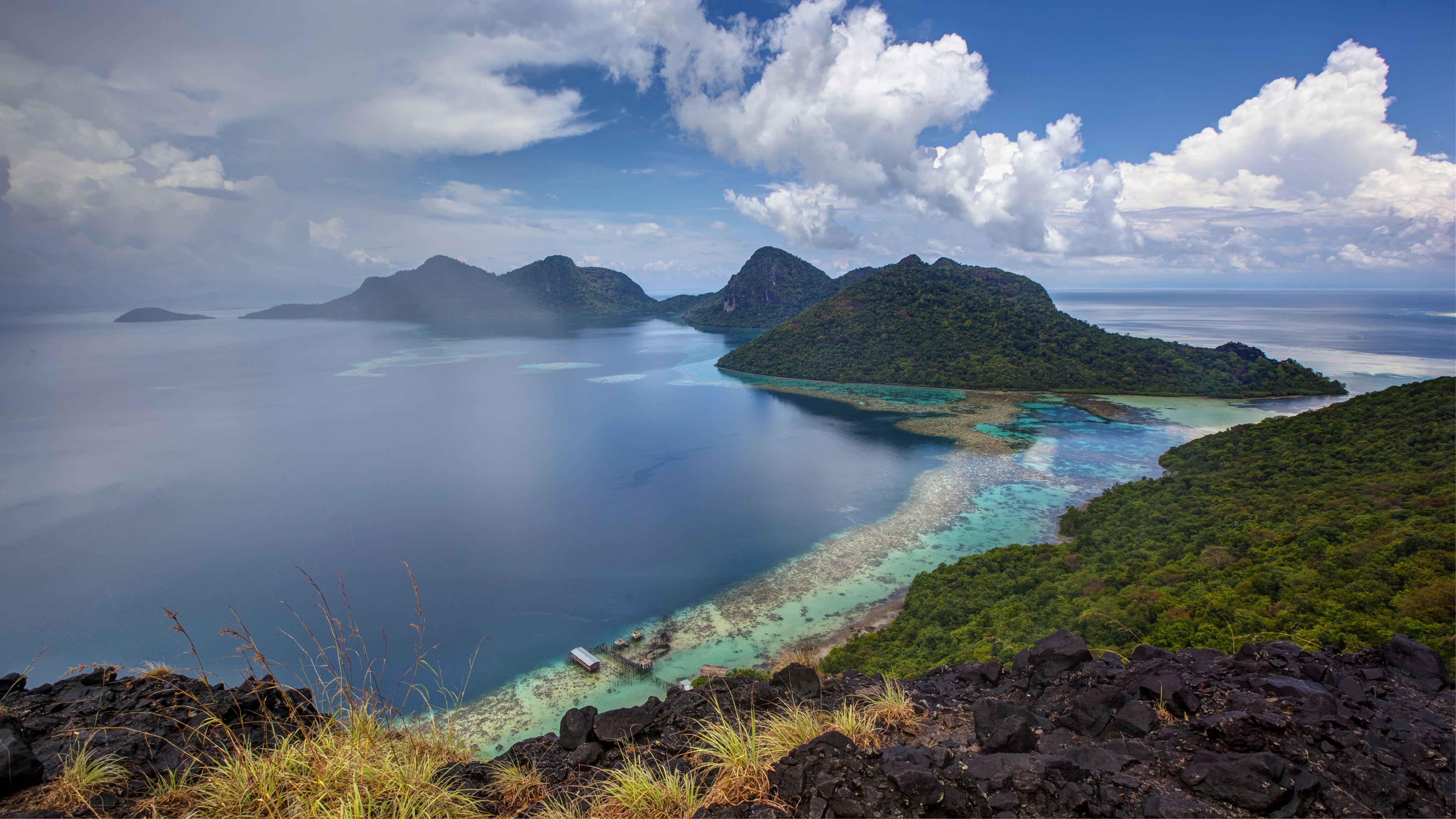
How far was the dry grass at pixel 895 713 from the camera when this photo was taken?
445 cm

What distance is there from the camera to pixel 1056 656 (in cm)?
559

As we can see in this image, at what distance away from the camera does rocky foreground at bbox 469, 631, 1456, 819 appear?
2967 mm

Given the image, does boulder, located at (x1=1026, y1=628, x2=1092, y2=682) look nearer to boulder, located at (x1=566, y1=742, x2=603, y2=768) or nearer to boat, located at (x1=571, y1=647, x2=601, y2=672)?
boulder, located at (x1=566, y1=742, x2=603, y2=768)

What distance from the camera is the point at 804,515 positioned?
25.4 m

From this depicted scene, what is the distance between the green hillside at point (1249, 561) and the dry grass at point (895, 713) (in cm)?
480

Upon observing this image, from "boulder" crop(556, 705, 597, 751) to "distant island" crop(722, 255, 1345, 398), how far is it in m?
59.8

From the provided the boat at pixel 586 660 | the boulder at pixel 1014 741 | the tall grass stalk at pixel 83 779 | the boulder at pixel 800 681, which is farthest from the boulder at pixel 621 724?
the boat at pixel 586 660

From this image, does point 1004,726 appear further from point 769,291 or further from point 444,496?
→ point 769,291

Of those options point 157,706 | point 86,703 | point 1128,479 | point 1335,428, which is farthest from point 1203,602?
point 1128,479

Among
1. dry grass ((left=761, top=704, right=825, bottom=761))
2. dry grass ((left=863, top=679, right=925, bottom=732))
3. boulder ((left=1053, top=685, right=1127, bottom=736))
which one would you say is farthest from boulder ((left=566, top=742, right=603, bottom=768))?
boulder ((left=1053, top=685, right=1127, bottom=736))

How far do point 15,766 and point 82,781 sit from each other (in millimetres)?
546

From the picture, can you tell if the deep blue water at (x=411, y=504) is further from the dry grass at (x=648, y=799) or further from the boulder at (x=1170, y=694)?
the boulder at (x=1170, y=694)

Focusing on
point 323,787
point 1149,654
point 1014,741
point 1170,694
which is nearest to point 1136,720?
point 1170,694

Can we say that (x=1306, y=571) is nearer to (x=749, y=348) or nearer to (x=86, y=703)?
(x=86, y=703)
